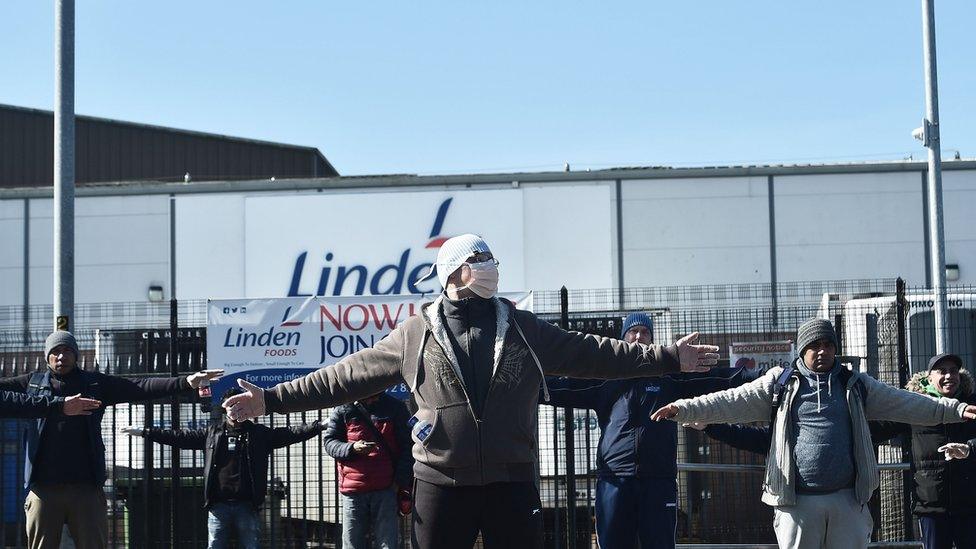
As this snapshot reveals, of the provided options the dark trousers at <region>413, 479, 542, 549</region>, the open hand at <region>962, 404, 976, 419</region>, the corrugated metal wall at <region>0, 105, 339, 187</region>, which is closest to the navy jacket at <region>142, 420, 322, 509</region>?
the dark trousers at <region>413, 479, 542, 549</region>

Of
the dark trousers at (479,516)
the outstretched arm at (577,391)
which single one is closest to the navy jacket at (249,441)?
the outstretched arm at (577,391)

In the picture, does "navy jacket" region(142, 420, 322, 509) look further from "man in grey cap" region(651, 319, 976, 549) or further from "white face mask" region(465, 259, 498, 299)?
"white face mask" region(465, 259, 498, 299)

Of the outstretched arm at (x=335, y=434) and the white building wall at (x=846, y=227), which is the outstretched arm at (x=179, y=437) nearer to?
the outstretched arm at (x=335, y=434)

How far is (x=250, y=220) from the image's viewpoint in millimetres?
21344

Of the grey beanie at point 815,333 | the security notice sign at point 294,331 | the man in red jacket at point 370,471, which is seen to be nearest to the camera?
the grey beanie at point 815,333

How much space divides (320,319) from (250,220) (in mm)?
11155

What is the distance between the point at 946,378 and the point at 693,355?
3.30 m

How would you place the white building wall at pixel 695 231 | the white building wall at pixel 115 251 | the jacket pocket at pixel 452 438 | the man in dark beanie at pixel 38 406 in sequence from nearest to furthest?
the jacket pocket at pixel 452 438
the man in dark beanie at pixel 38 406
the white building wall at pixel 695 231
the white building wall at pixel 115 251

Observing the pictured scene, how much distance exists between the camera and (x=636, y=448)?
8156mm

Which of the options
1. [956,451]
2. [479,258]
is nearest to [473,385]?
[479,258]

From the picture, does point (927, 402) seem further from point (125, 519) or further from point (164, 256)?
point (164, 256)

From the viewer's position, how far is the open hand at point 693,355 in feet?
16.7

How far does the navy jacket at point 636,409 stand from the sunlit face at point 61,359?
3.47 m

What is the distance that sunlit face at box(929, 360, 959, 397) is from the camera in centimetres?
760
